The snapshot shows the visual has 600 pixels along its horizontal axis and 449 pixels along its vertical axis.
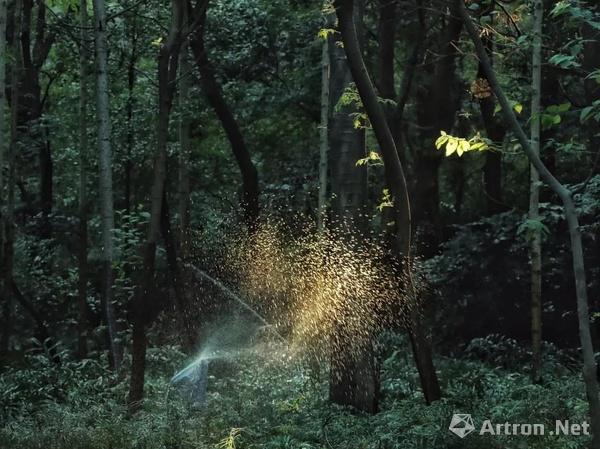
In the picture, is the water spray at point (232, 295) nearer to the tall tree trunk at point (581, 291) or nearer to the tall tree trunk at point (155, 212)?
the tall tree trunk at point (155, 212)

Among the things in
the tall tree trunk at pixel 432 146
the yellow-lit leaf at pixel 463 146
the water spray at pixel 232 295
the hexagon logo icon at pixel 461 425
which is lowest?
the hexagon logo icon at pixel 461 425

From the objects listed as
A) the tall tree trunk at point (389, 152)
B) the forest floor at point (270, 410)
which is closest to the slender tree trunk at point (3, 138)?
the forest floor at point (270, 410)

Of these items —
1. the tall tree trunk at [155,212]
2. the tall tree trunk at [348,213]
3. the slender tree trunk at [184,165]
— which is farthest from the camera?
the slender tree trunk at [184,165]

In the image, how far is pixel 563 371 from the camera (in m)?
10.2

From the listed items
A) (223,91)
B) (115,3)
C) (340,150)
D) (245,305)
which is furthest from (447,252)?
(115,3)

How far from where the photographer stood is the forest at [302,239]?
7121mm

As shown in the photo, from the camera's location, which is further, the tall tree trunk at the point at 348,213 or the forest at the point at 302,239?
the tall tree trunk at the point at 348,213

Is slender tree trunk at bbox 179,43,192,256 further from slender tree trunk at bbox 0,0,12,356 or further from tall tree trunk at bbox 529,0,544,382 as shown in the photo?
tall tree trunk at bbox 529,0,544,382

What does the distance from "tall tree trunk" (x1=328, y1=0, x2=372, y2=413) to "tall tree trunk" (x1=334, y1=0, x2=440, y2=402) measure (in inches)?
48.4

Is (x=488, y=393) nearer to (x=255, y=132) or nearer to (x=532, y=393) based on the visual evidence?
(x=532, y=393)

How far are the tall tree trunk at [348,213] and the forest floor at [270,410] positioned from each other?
35cm

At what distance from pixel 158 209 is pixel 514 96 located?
22.4ft

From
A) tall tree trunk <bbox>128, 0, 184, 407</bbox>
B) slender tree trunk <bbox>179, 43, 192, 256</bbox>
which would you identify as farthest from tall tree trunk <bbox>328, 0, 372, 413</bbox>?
slender tree trunk <bbox>179, 43, 192, 256</bbox>

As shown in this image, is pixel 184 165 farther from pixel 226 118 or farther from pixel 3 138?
pixel 3 138
